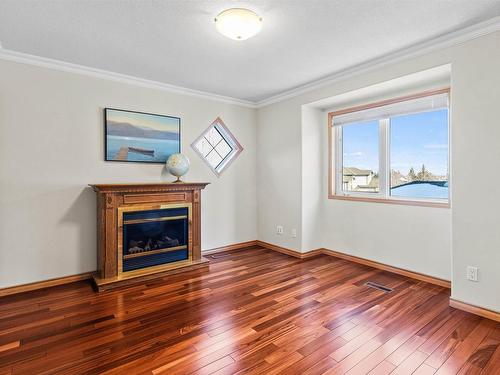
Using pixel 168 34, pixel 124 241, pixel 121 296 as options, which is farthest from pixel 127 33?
pixel 121 296

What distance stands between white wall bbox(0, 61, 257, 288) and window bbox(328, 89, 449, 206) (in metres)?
2.47

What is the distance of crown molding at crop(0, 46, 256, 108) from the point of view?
281cm

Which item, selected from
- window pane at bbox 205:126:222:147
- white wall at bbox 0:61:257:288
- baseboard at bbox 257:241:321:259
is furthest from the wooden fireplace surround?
baseboard at bbox 257:241:321:259

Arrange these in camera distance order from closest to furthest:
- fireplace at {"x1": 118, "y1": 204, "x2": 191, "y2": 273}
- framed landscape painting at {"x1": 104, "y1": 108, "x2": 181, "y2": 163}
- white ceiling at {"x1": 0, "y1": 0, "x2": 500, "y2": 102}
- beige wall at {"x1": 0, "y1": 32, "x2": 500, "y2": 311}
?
white ceiling at {"x1": 0, "y1": 0, "x2": 500, "y2": 102}, beige wall at {"x1": 0, "y1": 32, "x2": 500, "y2": 311}, fireplace at {"x1": 118, "y1": 204, "x2": 191, "y2": 273}, framed landscape painting at {"x1": 104, "y1": 108, "x2": 181, "y2": 163}

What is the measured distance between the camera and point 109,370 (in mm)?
1696

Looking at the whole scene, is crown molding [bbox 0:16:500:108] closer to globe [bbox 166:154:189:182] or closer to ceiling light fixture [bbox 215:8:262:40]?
globe [bbox 166:154:189:182]

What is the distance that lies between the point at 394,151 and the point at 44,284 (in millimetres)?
4220

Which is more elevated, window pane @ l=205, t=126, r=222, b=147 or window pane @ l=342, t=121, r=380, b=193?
window pane @ l=205, t=126, r=222, b=147

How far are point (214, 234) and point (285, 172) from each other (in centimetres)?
143

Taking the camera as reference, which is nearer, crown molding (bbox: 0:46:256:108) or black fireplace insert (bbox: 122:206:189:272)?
crown molding (bbox: 0:46:256:108)

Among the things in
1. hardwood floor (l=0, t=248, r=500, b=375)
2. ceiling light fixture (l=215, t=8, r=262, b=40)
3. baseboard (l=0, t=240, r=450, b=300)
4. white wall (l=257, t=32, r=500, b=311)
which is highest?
ceiling light fixture (l=215, t=8, r=262, b=40)

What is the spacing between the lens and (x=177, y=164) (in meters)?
3.58

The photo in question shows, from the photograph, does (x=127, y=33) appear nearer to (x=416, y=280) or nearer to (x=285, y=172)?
(x=285, y=172)

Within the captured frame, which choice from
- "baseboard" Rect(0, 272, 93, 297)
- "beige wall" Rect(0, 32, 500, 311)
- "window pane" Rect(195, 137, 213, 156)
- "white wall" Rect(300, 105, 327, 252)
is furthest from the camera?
"window pane" Rect(195, 137, 213, 156)
